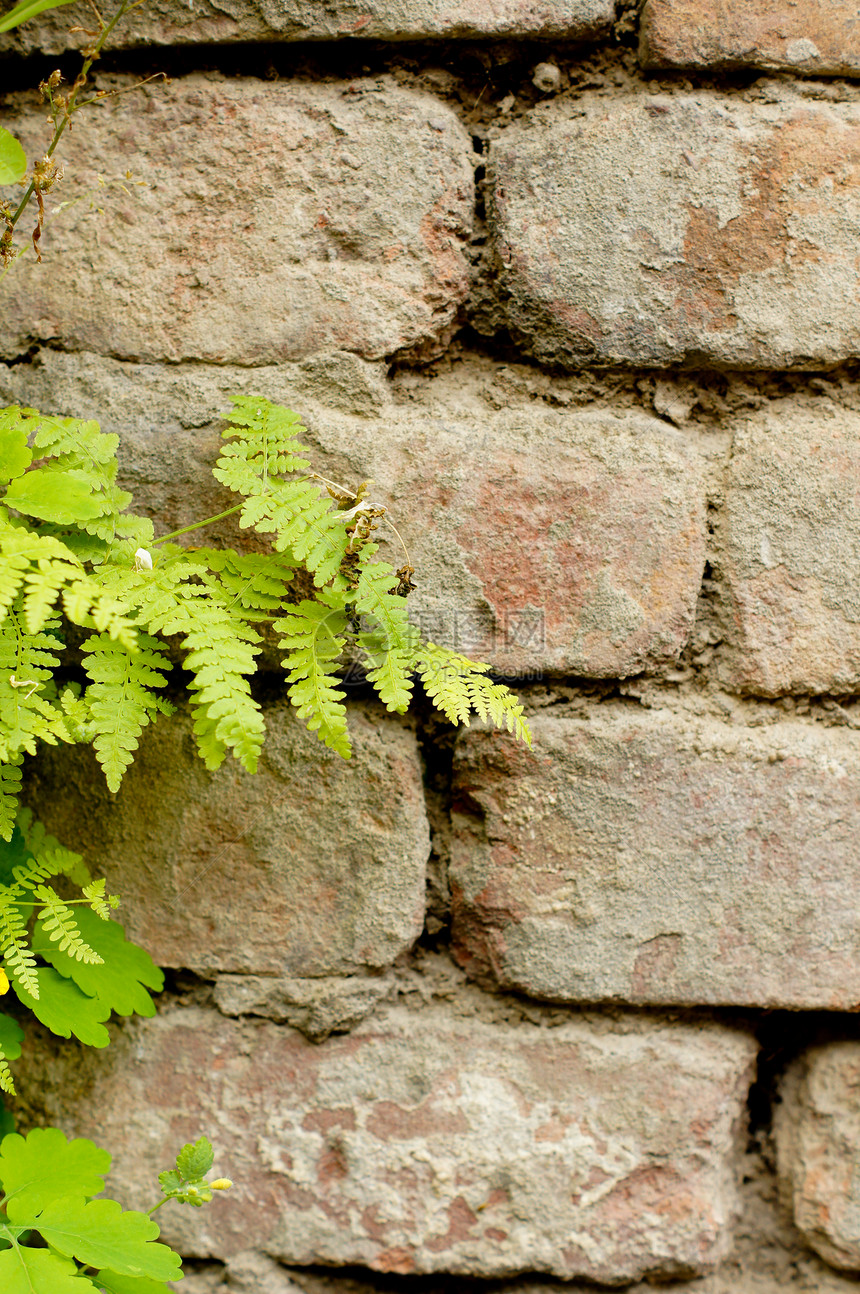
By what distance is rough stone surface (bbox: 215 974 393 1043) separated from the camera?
118 cm

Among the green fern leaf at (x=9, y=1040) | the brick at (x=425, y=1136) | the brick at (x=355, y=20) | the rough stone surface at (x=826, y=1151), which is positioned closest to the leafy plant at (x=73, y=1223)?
the green fern leaf at (x=9, y=1040)

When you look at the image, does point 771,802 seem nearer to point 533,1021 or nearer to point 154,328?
point 533,1021

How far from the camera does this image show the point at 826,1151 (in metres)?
1.22

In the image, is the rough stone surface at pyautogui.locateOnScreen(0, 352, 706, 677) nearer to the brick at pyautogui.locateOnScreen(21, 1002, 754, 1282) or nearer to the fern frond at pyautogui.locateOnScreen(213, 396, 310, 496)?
the fern frond at pyautogui.locateOnScreen(213, 396, 310, 496)

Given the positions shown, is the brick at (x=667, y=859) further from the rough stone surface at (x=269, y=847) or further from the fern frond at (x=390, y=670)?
the fern frond at (x=390, y=670)

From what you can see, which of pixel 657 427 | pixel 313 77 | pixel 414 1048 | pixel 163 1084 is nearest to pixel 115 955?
pixel 163 1084

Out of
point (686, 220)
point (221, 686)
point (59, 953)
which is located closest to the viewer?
point (221, 686)

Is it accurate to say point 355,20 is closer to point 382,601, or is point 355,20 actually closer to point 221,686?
point 382,601

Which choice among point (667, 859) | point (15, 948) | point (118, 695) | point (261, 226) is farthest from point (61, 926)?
point (261, 226)

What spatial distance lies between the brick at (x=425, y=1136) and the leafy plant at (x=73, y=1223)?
0.65 ft

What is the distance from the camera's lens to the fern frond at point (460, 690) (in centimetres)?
94

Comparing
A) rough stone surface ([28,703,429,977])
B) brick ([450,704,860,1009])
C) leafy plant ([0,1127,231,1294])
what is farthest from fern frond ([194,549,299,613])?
leafy plant ([0,1127,231,1294])

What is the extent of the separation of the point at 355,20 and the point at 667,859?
3.88 feet

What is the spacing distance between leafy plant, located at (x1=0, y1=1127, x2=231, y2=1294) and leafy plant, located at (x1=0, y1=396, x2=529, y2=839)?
1.28 feet
